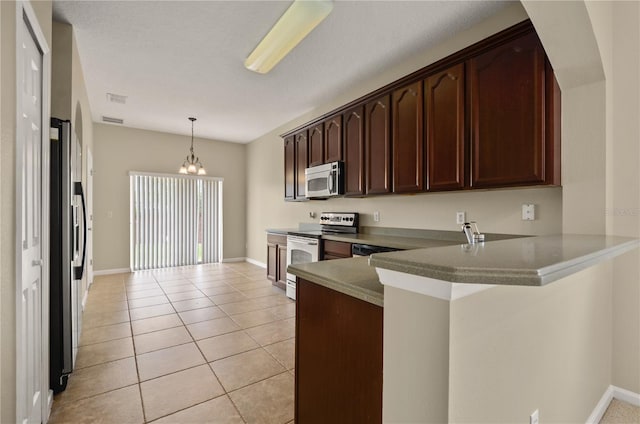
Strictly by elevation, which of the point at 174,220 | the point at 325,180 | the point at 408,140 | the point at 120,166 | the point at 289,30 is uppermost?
the point at 289,30

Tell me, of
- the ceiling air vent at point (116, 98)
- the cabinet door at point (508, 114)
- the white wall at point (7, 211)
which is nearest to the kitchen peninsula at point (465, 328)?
the cabinet door at point (508, 114)

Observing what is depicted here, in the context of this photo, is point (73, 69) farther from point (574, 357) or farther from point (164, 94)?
point (574, 357)

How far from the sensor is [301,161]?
4531 mm

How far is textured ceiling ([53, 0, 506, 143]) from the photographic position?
2.41m

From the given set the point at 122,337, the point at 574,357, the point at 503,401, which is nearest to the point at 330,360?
the point at 503,401

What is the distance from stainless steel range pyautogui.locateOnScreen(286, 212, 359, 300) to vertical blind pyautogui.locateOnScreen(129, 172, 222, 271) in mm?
3166

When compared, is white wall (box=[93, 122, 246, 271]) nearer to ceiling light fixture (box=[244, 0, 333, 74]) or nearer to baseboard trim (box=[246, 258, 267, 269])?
baseboard trim (box=[246, 258, 267, 269])

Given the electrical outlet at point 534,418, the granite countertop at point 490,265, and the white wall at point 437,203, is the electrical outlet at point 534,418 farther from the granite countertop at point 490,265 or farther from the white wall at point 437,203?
the white wall at point 437,203

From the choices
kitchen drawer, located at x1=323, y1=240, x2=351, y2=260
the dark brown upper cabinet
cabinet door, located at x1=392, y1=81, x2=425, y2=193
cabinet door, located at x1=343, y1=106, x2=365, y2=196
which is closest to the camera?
the dark brown upper cabinet

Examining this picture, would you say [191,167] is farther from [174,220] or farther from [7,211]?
[7,211]

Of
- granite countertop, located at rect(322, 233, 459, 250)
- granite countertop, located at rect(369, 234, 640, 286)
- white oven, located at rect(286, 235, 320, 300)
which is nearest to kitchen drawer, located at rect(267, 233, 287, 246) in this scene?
white oven, located at rect(286, 235, 320, 300)

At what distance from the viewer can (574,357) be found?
151cm

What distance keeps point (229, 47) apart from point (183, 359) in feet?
9.28

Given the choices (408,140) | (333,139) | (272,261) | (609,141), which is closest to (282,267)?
(272,261)
